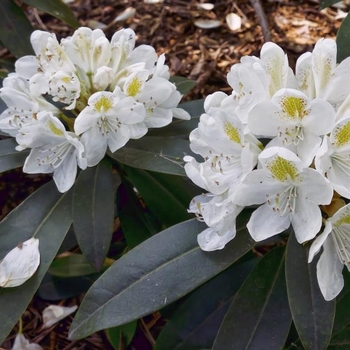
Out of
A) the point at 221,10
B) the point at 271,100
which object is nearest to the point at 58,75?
the point at 271,100

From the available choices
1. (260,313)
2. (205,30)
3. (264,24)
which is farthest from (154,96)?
(205,30)

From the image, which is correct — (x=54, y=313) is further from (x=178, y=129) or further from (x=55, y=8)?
(x=55, y=8)

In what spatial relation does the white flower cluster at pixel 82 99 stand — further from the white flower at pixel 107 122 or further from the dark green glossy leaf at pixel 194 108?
the dark green glossy leaf at pixel 194 108

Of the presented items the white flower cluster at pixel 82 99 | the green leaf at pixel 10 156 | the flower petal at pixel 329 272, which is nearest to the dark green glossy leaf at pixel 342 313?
the flower petal at pixel 329 272

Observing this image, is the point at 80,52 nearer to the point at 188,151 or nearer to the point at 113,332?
the point at 188,151

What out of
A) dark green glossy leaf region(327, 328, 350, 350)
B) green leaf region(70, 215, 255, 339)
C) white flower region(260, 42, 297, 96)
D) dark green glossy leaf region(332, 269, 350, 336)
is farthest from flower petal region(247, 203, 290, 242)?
dark green glossy leaf region(327, 328, 350, 350)

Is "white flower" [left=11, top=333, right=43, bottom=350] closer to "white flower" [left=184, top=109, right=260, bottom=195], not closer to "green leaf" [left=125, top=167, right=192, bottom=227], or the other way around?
"green leaf" [left=125, top=167, right=192, bottom=227]
